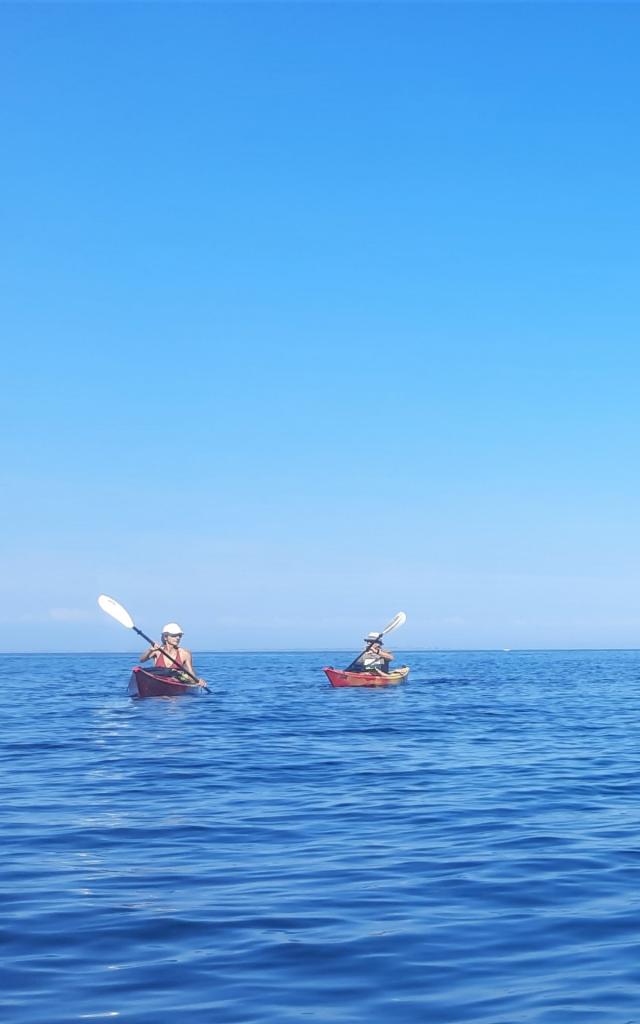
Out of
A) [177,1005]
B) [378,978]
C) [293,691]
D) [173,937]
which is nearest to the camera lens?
[177,1005]

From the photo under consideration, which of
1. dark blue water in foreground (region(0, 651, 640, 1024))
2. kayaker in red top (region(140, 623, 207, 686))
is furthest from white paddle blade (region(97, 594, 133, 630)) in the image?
dark blue water in foreground (region(0, 651, 640, 1024))

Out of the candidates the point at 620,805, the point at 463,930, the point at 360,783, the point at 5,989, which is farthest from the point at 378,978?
the point at 360,783

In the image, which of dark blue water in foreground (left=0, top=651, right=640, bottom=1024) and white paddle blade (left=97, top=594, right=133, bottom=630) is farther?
white paddle blade (left=97, top=594, right=133, bottom=630)

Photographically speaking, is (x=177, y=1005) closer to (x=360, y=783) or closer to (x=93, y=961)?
(x=93, y=961)

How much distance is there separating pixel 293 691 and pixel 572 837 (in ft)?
105

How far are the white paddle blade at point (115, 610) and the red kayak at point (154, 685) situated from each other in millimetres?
2492

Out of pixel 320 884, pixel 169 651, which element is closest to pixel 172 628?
pixel 169 651

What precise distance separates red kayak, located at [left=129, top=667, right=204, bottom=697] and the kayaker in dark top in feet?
31.6

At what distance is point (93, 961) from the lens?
6746 mm

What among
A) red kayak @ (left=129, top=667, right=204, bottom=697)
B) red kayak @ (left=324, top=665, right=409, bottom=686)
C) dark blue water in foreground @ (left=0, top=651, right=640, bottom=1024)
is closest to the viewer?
dark blue water in foreground @ (left=0, top=651, right=640, bottom=1024)

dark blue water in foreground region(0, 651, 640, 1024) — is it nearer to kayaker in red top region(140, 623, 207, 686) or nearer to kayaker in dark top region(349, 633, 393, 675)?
kayaker in red top region(140, 623, 207, 686)

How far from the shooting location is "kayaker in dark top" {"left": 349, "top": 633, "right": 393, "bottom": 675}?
132ft

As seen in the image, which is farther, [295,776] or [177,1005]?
[295,776]

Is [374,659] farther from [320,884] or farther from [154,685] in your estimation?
[320,884]
